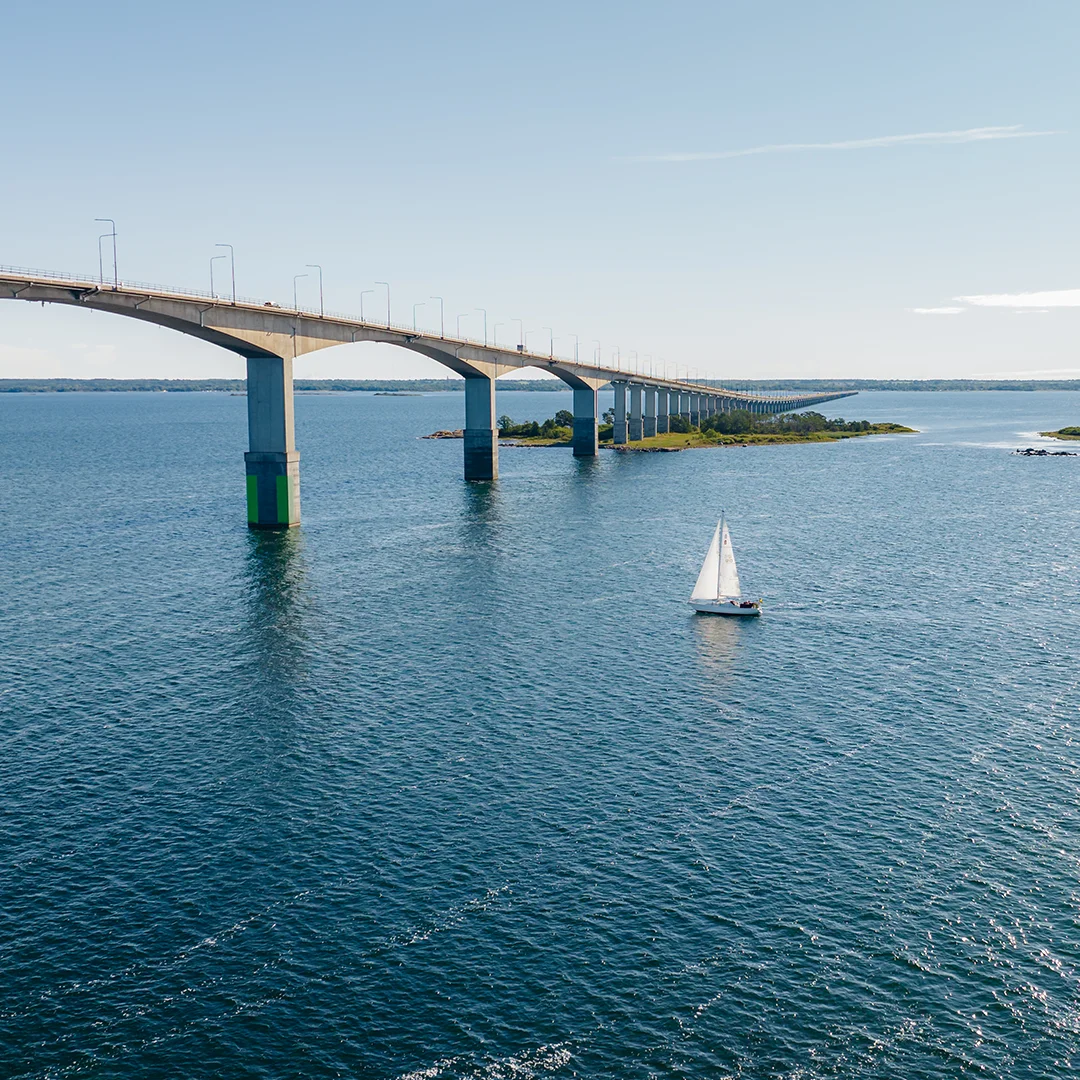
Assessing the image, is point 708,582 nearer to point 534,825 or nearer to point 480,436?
point 534,825

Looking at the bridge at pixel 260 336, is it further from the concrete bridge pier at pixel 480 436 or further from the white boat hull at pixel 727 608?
the white boat hull at pixel 727 608

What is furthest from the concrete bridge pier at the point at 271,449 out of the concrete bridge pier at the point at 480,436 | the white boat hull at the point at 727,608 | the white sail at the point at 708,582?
the concrete bridge pier at the point at 480,436

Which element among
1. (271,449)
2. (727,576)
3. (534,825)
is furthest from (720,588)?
(271,449)

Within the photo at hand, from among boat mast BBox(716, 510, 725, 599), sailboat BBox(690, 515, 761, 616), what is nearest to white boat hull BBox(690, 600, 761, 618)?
sailboat BBox(690, 515, 761, 616)

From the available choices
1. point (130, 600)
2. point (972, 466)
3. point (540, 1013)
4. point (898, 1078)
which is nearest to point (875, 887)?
point (898, 1078)

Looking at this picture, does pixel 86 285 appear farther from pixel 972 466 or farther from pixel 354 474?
pixel 972 466
